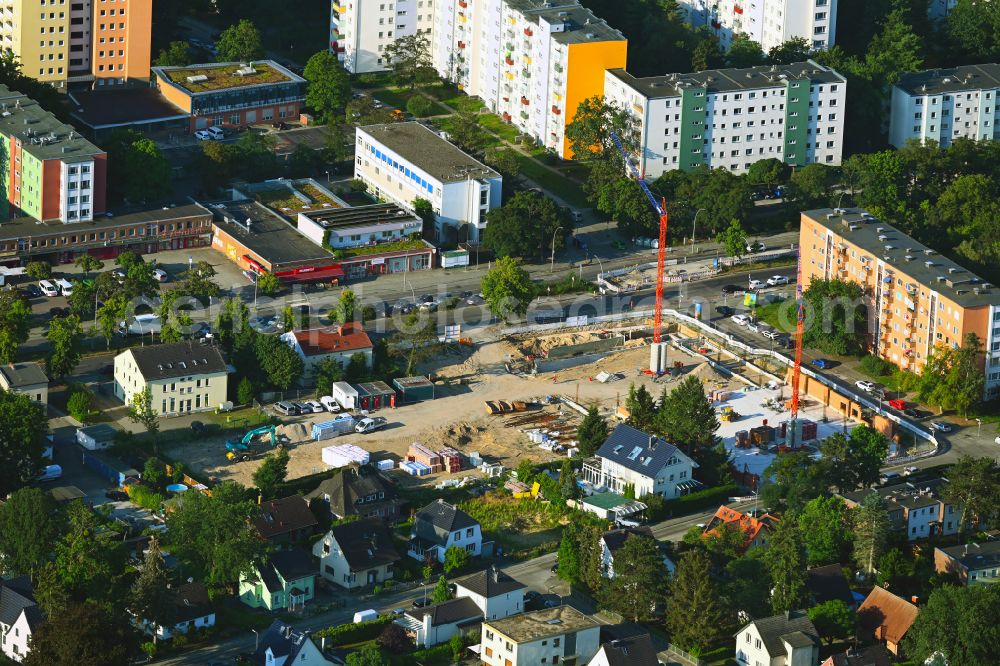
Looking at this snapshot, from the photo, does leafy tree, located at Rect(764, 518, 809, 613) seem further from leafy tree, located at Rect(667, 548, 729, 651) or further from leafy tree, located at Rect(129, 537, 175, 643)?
leafy tree, located at Rect(129, 537, 175, 643)

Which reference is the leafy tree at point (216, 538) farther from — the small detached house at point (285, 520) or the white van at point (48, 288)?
the white van at point (48, 288)

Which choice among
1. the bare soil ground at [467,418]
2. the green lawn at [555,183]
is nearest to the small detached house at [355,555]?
the bare soil ground at [467,418]

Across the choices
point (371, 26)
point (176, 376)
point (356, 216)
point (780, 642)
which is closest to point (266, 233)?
point (356, 216)

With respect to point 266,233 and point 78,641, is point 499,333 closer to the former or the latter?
point 266,233

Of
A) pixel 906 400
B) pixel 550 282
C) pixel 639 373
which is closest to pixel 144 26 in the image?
pixel 550 282

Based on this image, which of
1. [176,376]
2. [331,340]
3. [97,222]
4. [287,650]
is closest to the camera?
[287,650]

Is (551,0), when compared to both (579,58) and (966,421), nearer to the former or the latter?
(579,58)
